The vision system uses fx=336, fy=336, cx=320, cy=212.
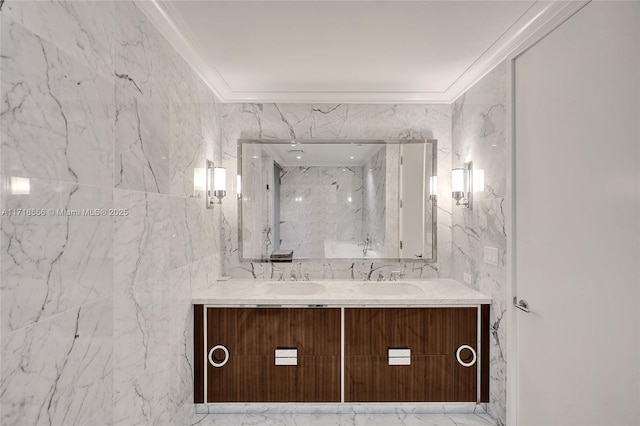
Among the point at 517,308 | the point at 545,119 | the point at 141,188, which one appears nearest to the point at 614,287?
the point at 517,308

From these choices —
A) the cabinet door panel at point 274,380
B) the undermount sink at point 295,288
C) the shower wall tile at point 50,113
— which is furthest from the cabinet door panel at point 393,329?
the shower wall tile at point 50,113

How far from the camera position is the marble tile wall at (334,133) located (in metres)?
3.08

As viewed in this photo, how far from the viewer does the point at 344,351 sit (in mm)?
2373

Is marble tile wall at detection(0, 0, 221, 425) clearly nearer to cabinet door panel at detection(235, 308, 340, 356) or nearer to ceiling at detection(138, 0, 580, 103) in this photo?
ceiling at detection(138, 0, 580, 103)

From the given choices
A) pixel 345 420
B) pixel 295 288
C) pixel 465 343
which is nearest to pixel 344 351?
pixel 345 420

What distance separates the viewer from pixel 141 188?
167 cm

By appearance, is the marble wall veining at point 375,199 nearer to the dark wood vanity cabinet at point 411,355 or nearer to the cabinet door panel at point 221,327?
the dark wood vanity cabinet at point 411,355

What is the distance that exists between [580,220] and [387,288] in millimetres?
1632

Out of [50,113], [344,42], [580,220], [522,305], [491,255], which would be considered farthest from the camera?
[491,255]

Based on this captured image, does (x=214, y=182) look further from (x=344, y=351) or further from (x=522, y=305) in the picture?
(x=522, y=305)

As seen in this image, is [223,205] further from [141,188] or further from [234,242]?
[141,188]

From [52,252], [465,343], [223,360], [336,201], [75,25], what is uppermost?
[75,25]

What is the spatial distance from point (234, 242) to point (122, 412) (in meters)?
1.70

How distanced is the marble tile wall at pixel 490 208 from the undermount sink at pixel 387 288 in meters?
0.50
